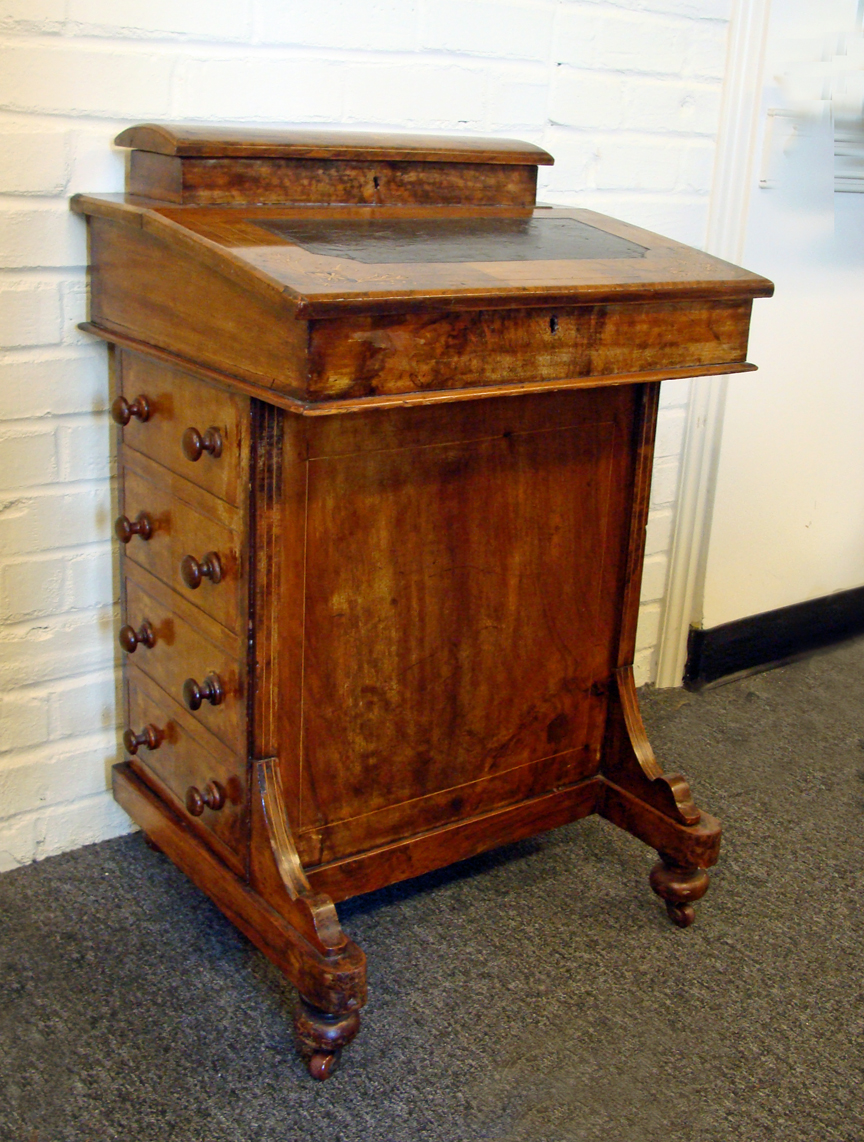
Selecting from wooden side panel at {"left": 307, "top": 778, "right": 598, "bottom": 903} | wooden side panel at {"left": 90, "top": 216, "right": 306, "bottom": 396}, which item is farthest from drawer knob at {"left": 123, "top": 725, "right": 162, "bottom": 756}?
wooden side panel at {"left": 90, "top": 216, "right": 306, "bottom": 396}

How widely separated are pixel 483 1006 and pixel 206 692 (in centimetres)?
59

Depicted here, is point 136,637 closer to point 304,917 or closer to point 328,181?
point 304,917

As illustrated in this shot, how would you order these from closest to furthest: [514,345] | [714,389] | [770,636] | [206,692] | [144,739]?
[514,345] → [206,692] → [144,739] → [714,389] → [770,636]

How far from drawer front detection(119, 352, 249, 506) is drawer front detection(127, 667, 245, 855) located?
0.37 meters

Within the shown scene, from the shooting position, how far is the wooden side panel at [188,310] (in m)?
1.28

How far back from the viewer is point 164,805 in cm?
185

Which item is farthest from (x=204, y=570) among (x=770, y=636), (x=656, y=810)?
(x=770, y=636)

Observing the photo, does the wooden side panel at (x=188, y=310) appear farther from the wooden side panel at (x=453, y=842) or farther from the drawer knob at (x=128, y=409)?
the wooden side panel at (x=453, y=842)

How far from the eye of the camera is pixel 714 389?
2.54 meters

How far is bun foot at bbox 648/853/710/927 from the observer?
1.88m

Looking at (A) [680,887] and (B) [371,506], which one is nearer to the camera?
(B) [371,506]

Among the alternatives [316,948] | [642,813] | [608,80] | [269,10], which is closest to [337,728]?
[316,948]

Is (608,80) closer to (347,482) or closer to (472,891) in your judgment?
(347,482)

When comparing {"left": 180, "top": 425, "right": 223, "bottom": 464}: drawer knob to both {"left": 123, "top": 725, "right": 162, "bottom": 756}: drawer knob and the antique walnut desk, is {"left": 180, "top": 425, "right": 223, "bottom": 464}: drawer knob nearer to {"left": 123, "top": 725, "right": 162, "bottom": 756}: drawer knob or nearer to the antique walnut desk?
the antique walnut desk
